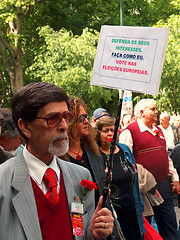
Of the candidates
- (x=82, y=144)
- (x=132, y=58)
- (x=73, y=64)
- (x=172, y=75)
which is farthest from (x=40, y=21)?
(x=132, y=58)

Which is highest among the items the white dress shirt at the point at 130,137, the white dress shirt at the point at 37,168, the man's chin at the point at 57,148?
A: the man's chin at the point at 57,148

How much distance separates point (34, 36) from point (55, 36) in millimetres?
5402

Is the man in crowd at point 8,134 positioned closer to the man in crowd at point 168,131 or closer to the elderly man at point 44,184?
the elderly man at point 44,184

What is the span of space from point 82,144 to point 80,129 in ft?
0.48

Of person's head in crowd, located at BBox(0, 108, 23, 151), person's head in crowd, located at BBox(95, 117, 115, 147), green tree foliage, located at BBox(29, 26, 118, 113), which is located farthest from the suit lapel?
green tree foliage, located at BBox(29, 26, 118, 113)

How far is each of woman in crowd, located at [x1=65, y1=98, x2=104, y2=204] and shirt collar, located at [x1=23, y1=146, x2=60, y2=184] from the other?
65.4 inches

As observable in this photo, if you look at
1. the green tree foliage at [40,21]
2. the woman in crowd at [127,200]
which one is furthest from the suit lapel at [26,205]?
the green tree foliage at [40,21]

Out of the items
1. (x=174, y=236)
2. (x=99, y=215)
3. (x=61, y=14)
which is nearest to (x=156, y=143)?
(x=174, y=236)

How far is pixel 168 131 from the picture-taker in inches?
493

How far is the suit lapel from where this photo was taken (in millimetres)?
2291

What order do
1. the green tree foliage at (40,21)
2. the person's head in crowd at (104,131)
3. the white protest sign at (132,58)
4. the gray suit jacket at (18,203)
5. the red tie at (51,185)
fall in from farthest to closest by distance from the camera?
the green tree foliage at (40,21), the person's head in crowd at (104,131), the white protest sign at (132,58), the red tie at (51,185), the gray suit jacket at (18,203)

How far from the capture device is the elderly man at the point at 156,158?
20.7 ft

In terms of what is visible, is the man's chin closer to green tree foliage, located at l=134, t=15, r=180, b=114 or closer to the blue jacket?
the blue jacket

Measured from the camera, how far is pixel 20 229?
228cm
